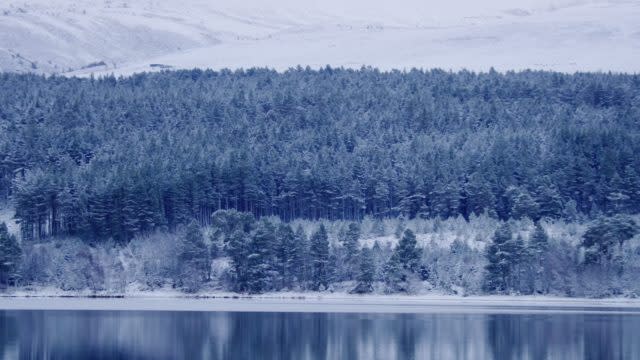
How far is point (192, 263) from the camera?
110188 millimetres

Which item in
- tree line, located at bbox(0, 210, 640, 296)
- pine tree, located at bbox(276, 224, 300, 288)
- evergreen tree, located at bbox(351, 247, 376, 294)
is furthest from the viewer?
pine tree, located at bbox(276, 224, 300, 288)

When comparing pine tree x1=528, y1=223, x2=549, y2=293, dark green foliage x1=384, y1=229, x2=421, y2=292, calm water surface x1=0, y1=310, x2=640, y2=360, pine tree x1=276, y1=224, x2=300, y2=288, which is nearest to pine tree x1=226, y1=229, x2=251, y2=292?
pine tree x1=276, y1=224, x2=300, y2=288

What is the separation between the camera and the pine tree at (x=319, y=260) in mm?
108062

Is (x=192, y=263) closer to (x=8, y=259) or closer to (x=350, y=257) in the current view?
(x=350, y=257)

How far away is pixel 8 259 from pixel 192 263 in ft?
55.2

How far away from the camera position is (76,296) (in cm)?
10781

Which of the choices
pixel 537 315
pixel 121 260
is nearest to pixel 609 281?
pixel 537 315

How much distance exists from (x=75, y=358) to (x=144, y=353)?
13.1 ft

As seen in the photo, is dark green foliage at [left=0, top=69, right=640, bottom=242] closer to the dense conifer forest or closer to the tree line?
the dense conifer forest

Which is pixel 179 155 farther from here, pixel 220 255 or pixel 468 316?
pixel 468 316

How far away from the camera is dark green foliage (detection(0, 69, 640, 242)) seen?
433 feet

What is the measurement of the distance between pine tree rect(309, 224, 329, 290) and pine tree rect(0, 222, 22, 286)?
90.0ft

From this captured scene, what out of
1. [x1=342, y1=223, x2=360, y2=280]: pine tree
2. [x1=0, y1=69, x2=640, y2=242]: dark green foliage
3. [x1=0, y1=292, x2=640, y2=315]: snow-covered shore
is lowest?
[x1=0, y1=292, x2=640, y2=315]: snow-covered shore

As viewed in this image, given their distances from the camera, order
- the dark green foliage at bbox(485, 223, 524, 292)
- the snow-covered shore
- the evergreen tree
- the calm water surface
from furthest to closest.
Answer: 1. the evergreen tree
2. the dark green foliage at bbox(485, 223, 524, 292)
3. the snow-covered shore
4. the calm water surface
